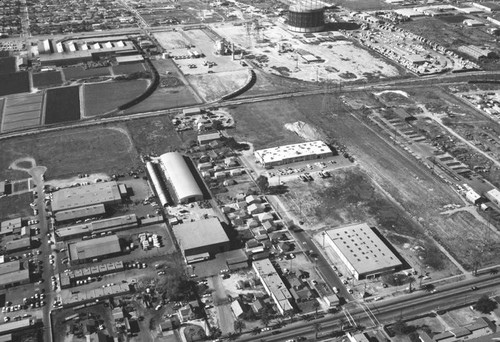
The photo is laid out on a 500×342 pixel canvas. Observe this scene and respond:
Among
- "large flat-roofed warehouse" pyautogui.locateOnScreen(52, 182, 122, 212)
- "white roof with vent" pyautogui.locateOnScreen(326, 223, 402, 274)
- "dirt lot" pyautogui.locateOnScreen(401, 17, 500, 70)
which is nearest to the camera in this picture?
"white roof with vent" pyautogui.locateOnScreen(326, 223, 402, 274)

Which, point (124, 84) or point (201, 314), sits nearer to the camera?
point (201, 314)

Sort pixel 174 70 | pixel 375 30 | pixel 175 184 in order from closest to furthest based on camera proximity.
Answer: pixel 175 184 → pixel 174 70 → pixel 375 30

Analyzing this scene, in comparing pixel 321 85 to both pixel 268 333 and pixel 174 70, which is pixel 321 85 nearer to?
pixel 174 70

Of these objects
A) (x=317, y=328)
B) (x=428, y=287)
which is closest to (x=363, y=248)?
(x=428, y=287)

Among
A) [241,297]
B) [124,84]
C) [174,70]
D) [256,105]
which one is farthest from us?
[174,70]

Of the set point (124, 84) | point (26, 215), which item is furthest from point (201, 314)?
point (124, 84)

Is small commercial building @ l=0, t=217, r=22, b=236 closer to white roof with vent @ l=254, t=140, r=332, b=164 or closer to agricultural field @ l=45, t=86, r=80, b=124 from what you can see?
agricultural field @ l=45, t=86, r=80, b=124

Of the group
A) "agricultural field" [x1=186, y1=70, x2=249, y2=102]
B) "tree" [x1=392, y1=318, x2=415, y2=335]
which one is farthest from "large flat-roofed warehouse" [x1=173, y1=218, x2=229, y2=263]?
"agricultural field" [x1=186, y1=70, x2=249, y2=102]

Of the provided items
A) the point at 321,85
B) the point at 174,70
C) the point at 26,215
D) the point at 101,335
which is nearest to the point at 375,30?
the point at 321,85
